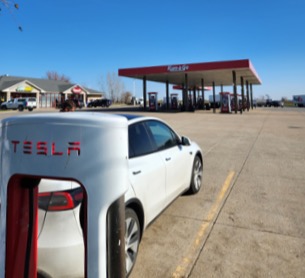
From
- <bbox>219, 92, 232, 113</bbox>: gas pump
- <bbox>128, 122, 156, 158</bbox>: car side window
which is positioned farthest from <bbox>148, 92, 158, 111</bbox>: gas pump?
<bbox>128, 122, 156, 158</bbox>: car side window

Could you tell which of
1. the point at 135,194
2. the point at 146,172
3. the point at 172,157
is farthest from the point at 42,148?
the point at 172,157

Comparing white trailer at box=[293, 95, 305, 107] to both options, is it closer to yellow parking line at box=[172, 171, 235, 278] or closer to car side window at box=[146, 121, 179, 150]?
yellow parking line at box=[172, 171, 235, 278]

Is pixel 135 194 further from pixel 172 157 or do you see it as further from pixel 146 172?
pixel 172 157

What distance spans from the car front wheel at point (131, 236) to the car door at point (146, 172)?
204 mm

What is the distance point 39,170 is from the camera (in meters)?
1.54

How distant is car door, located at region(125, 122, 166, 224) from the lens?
330 centimetres

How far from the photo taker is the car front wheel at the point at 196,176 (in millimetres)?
5401

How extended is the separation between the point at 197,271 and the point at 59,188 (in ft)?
5.66

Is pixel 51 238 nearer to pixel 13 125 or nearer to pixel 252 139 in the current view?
pixel 13 125

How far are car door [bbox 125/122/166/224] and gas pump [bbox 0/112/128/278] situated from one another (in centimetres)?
145

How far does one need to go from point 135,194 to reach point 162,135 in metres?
1.57

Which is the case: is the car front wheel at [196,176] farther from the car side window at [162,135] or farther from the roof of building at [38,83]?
the roof of building at [38,83]

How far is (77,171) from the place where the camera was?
59.0 inches

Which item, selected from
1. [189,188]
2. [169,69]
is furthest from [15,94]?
[189,188]
